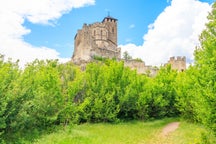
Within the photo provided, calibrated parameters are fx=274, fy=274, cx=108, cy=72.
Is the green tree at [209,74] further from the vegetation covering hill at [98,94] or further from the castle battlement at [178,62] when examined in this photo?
the castle battlement at [178,62]

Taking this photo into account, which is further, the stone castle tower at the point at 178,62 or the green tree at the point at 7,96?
the stone castle tower at the point at 178,62

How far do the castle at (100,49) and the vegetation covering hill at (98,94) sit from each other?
22666mm

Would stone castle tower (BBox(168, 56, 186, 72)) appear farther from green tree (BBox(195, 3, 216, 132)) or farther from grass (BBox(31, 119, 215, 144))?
green tree (BBox(195, 3, 216, 132))

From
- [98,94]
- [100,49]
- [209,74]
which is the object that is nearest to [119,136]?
[98,94]

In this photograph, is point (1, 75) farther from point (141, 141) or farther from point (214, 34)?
point (141, 141)

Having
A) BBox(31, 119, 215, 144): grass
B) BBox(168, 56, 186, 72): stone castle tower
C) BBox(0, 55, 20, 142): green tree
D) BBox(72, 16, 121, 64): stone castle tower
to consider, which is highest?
BBox(72, 16, 121, 64): stone castle tower

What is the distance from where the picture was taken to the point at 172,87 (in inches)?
1078

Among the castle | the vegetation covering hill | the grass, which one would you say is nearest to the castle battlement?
the castle

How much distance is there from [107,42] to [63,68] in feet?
180

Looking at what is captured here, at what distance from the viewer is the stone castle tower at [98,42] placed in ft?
200

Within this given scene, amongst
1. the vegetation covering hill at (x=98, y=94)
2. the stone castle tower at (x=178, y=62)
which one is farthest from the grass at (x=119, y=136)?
the stone castle tower at (x=178, y=62)

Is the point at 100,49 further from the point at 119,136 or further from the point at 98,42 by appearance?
the point at 119,136

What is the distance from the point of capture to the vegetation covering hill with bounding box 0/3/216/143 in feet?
33.3

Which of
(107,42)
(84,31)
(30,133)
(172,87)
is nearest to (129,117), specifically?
(172,87)
